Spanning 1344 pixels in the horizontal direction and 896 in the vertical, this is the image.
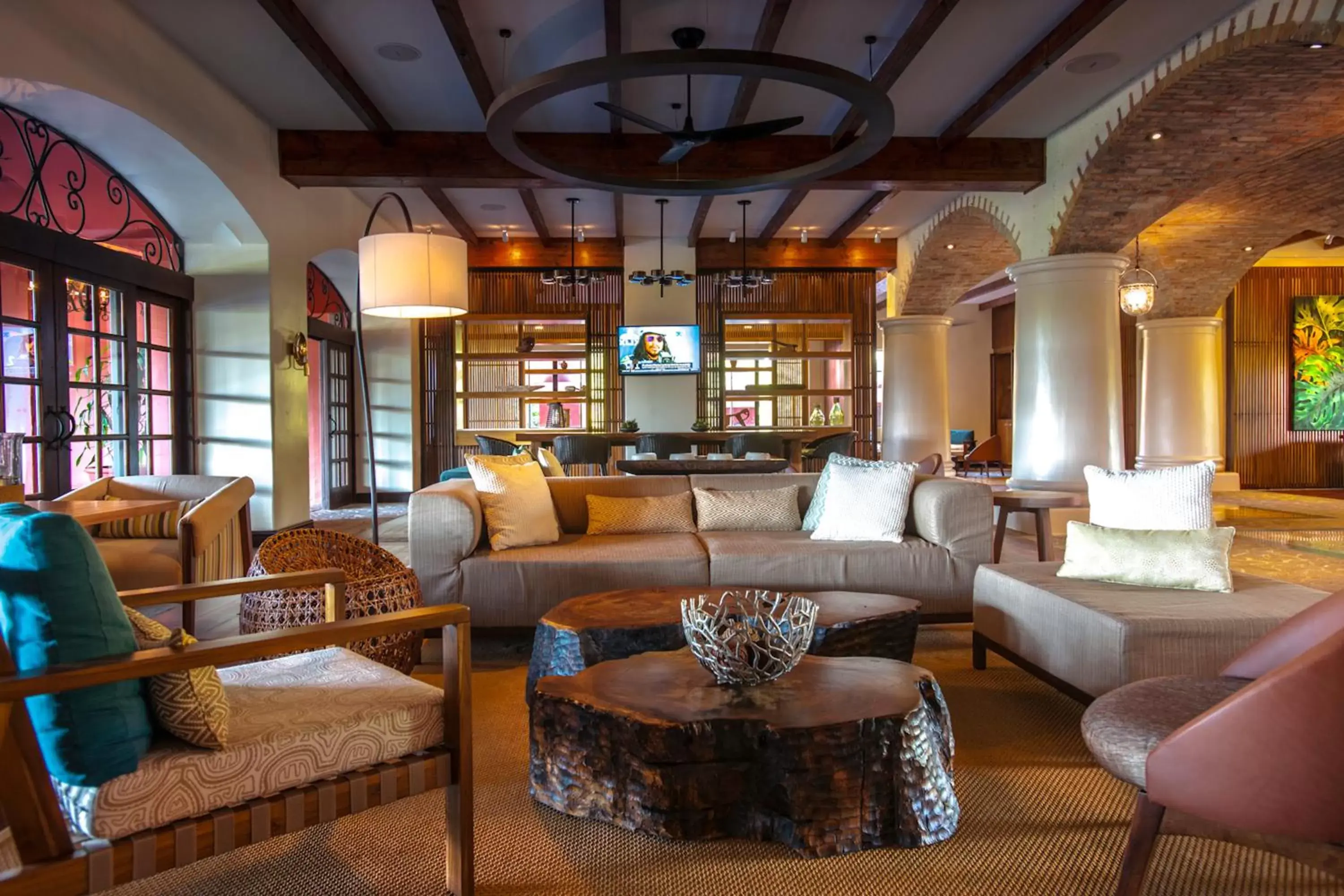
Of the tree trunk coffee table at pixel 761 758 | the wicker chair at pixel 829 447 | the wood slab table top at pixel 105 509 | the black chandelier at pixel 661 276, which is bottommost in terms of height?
the tree trunk coffee table at pixel 761 758

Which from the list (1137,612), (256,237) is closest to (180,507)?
(256,237)

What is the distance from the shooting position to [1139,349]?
1173cm

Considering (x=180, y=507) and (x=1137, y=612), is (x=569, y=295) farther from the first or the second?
(x=1137, y=612)

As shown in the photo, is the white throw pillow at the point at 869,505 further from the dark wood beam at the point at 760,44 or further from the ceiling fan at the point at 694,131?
the dark wood beam at the point at 760,44

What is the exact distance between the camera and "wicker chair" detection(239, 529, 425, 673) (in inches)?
115

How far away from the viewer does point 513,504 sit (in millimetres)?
3891

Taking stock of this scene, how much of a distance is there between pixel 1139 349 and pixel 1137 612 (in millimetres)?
10717

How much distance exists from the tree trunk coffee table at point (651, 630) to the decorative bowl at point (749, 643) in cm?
45

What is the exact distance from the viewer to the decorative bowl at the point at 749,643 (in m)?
1.99

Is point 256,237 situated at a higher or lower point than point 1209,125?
lower

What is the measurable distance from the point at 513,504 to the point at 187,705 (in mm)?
2464

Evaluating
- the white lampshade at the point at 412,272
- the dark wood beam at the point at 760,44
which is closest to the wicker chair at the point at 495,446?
the dark wood beam at the point at 760,44

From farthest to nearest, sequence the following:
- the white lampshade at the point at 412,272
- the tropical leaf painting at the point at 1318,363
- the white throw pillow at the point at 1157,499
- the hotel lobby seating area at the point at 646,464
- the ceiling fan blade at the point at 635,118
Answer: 1. the tropical leaf painting at the point at 1318,363
2. the ceiling fan blade at the point at 635,118
3. the white lampshade at the point at 412,272
4. the white throw pillow at the point at 1157,499
5. the hotel lobby seating area at the point at 646,464

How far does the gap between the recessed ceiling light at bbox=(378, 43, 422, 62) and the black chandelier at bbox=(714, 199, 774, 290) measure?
14.1ft
